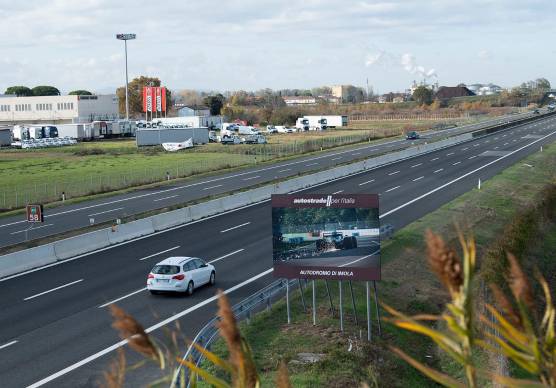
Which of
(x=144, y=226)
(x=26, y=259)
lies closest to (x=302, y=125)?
(x=144, y=226)

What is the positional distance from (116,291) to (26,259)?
6413 millimetres

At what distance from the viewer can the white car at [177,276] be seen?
26062 mm

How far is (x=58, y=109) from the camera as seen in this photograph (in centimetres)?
16550

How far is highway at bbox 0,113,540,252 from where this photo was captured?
137ft

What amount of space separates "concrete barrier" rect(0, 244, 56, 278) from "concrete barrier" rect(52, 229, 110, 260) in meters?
0.42

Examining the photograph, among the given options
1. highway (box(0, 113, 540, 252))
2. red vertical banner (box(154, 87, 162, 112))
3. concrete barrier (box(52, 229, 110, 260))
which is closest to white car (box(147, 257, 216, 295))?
concrete barrier (box(52, 229, 110, 260))

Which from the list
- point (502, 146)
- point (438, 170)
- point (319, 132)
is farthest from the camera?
point (319, 132)

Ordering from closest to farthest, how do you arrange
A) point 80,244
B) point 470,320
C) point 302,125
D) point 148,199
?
point 470,320 < point 80,244 < point 148,199 < point 302,125

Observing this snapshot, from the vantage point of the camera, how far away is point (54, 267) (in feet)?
105

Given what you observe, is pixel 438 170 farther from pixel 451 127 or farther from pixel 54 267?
pixel 451 127

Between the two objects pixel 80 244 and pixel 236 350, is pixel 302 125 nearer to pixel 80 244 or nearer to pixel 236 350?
pixel 80 244

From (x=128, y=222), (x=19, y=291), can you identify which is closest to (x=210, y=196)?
(x=128, y=222)

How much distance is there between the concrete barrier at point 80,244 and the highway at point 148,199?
423 centimetres

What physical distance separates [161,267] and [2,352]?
24.2ft
